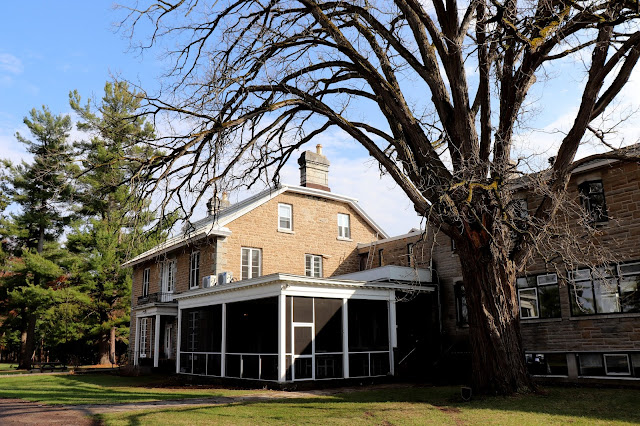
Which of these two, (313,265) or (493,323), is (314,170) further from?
(493,323)

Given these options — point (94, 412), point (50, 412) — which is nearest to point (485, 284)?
point (94, 412)

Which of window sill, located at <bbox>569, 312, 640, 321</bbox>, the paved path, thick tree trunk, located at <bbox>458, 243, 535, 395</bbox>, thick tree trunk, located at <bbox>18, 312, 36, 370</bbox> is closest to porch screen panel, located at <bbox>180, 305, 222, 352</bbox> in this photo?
the paved path

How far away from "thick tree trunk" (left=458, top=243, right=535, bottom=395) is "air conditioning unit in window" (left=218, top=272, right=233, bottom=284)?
11161 mm

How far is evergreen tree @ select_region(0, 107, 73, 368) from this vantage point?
113 ft

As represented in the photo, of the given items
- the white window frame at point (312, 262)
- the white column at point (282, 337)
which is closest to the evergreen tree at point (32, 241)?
the white window frame at point (312, 262)

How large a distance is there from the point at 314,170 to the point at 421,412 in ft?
59.9

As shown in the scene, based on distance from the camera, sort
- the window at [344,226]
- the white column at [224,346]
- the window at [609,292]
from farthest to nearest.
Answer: the window at [344,226]
the white column at [224,346]
the window at [609,292]

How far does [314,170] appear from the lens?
2762cm

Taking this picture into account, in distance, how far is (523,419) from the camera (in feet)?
30.7

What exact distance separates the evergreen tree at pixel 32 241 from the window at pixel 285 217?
54.3 feet

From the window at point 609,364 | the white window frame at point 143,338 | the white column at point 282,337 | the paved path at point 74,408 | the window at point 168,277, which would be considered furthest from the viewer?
the white window frame at point 143,338

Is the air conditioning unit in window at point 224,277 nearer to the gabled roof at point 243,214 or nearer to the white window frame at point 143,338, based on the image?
the gabled roof at point 243,214

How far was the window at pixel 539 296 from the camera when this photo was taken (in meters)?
17.6

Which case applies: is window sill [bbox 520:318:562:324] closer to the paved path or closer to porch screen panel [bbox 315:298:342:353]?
porch screen panel [bbox 315:298:342:353]
